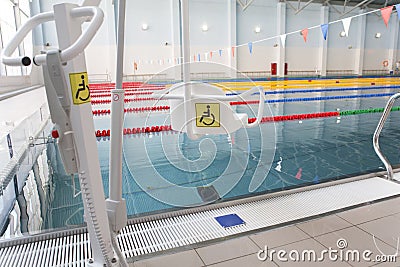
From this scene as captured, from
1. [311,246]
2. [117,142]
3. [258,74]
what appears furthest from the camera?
[258,74]

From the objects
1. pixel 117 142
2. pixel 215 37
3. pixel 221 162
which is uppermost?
pixel 215 37

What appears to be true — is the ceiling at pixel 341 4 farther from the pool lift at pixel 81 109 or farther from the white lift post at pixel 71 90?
the white lift post at pixel 71 90

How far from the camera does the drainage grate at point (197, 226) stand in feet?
5.47

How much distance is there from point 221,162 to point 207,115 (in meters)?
1.32

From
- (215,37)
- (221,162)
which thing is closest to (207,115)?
(221,162)

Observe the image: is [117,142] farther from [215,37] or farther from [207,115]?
[215,37]

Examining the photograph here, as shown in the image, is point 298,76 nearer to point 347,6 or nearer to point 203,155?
point 347,6

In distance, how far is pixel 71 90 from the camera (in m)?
1.06

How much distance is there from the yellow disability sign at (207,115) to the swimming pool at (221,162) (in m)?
0.32

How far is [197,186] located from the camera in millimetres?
2736

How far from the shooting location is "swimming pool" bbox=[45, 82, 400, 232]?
2.42 m

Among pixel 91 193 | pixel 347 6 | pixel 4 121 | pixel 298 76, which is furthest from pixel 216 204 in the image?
pixel 347 6

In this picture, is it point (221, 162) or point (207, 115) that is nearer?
point (207, 115)

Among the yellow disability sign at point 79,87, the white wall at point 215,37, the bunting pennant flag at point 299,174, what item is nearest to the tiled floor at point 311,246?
the yellow disability sign at point 79,87
